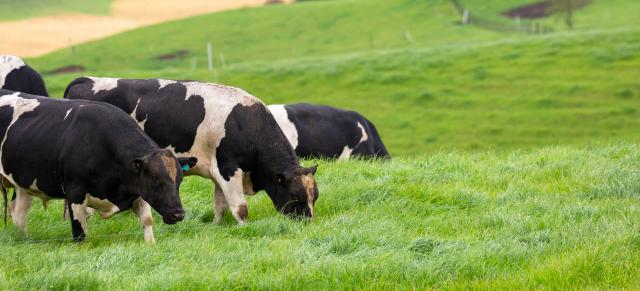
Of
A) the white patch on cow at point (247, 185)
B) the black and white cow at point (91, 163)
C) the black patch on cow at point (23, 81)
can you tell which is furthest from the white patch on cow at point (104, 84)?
the black patch on cow at point (23, 81)

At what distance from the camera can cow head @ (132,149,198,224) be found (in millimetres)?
10133

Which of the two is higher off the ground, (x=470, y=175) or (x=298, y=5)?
(x=470, y=175)

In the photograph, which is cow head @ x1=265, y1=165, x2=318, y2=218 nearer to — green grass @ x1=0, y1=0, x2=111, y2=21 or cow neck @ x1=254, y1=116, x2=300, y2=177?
cow neck @ x1=254, y1=116, x2=300, y2=177

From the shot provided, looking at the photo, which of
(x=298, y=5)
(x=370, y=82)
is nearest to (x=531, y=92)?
(x=370, y=82)

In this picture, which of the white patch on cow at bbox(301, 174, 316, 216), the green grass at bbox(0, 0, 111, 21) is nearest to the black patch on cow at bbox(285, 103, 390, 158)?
the white patch on cow at bbox(301, 174, 316, 216)

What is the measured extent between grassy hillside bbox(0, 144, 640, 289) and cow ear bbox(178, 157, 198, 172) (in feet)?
2.50

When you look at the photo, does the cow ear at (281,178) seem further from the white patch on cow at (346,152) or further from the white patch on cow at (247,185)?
the white patch on cow at (346,152)

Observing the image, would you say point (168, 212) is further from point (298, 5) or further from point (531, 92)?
point (298, 5)

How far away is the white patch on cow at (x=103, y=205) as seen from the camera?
34.6 feet

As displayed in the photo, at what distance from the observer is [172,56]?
70.7 meters

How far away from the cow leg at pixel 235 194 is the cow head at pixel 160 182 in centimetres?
142

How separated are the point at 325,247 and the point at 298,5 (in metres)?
79.3

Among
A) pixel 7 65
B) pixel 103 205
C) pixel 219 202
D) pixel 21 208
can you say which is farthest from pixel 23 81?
pixel 103 205

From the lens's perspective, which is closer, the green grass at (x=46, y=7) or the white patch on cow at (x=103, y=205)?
the white patch on cow at (x=103, y=205)
